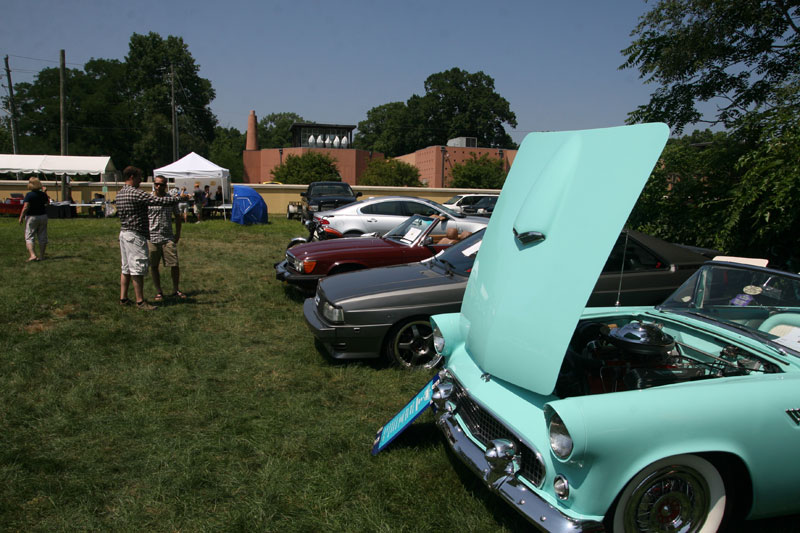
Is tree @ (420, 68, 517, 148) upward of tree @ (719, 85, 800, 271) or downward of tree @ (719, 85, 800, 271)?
upward

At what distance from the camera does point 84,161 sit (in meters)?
26.3

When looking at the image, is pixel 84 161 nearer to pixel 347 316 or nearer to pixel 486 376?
pixel 347 316

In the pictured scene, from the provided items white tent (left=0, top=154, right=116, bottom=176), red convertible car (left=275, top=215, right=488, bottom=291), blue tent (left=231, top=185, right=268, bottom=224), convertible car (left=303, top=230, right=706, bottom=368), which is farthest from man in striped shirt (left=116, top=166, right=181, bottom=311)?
white tent (left=0, top=154, right=116, bottom=176)

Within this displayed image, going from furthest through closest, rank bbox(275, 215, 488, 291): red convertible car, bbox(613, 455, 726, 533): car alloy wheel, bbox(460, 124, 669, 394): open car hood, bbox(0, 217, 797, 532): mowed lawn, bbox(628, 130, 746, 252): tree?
bbox(628, 130, 746, 252): tree
bbox(275, 215, 488, 291): red convertible car
bbox(0, 217, 797, 532): mowed lawn
bbox(460, 124, 669, 394): open car hood
bbox(613, 455, 726, 533): car alloy wheel

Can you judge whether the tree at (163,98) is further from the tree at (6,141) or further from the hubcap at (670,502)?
the hubcap at (670,502)

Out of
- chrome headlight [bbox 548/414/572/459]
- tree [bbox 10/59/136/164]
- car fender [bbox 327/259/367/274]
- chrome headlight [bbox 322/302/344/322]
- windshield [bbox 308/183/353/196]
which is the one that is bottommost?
chrome headlight [bbox 548/414/572/459]

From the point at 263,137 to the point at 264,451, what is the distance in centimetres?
11419

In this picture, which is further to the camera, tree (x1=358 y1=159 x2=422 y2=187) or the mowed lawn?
tree (x1=358 y1=159 x2=422 y2=187)

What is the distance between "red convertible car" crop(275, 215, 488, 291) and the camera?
7.05 m

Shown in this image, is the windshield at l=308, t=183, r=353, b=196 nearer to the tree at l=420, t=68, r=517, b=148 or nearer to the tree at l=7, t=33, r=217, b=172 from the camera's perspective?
the tree at l=7, t=33, r=217, b=172

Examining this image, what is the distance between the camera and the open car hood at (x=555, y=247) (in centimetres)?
262

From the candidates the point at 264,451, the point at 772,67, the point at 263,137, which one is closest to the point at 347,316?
the point at 264,451

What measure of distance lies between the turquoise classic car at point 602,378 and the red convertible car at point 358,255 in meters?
3.52

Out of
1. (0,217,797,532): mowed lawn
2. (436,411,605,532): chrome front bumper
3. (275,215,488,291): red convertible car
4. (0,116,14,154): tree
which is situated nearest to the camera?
(436,411,605,532): chrome front bumper
